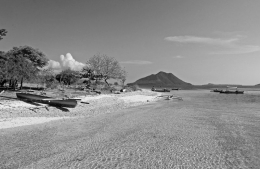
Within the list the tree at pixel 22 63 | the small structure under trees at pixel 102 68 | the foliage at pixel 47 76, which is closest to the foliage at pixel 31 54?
the tree at pixel 22 63

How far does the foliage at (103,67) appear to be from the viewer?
41125 mm

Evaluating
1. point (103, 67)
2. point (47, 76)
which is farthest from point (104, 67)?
point (47, 76)

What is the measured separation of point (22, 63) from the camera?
24.3 meters

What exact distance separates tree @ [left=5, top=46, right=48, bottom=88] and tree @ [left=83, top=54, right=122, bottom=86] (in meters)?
11.4

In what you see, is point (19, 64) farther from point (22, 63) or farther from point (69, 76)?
point (69, 76)

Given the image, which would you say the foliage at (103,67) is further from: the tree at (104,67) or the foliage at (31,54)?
the foliage at (31,54)

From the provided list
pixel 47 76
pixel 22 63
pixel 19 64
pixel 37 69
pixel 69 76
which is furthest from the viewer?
pixel 69 76

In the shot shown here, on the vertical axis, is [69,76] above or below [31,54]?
below

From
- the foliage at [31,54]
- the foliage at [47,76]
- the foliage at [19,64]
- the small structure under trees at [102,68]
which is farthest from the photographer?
the small structure under trees at [102,68]

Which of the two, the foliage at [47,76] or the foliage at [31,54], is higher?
the foliage at [31,54]

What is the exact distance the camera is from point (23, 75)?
23906 mm

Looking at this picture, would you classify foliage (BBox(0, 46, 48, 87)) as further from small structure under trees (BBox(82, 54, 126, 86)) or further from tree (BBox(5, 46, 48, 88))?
small structure under trees (BBox(82, 54, 126, 86))

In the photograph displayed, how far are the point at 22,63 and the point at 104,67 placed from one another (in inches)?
764

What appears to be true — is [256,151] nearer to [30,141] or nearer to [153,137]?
[153,137]
